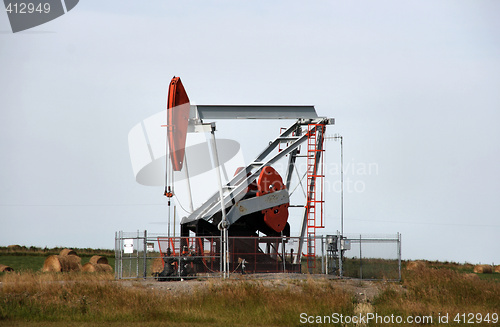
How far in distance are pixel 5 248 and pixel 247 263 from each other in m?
41.0

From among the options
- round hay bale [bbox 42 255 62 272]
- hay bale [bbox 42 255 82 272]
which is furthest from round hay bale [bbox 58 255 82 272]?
round hay bale [bbox 42 255 62 272]

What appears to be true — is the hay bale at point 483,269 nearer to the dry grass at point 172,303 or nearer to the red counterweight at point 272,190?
the red counterweight at point 272,190

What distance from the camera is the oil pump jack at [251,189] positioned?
2433 centimetres

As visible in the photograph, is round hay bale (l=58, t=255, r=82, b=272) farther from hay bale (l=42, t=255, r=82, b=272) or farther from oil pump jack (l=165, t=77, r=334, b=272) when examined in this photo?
oil pump jack (l=165, t=77, r=334, b=272)

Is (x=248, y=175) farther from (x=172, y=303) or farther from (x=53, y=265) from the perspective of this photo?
(x=53, y=265)

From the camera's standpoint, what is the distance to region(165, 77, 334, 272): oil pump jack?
24328mm

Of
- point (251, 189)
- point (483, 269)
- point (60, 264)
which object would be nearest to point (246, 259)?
point (251, 189)

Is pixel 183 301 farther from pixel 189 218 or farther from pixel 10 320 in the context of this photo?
pixel 189 218

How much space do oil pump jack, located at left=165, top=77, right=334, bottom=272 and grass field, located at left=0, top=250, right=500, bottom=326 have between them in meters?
3.02

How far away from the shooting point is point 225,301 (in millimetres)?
19250

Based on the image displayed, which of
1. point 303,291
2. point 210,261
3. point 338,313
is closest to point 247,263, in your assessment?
point 210,261

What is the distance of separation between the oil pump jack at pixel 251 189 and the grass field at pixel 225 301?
3024mm

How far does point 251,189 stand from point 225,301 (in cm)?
792

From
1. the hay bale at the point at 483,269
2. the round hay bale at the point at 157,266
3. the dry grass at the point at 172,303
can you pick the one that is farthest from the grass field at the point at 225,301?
the hay bale at the point at 483,269
